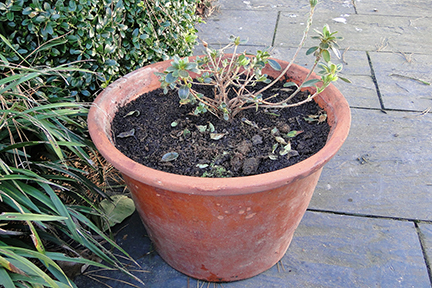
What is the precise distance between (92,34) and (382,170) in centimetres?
A: 180

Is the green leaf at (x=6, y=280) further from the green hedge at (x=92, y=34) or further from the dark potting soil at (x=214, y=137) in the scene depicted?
the green hedge at (x=92, y=34)

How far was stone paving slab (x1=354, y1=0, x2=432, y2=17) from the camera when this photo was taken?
3.83 metres

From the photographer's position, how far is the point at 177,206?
1231 mm

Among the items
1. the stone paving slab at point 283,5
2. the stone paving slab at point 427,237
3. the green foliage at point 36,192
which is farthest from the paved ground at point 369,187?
the stone paving slab at point 283,5

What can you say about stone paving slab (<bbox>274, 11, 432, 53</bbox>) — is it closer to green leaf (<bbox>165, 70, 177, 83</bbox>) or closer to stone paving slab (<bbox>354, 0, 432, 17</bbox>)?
stone paving slab (<bbox>354, 0, 432, 17</bbox>)

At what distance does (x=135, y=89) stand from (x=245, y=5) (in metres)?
2.87

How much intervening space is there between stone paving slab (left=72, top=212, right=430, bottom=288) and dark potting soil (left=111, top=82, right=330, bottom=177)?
0.57 m

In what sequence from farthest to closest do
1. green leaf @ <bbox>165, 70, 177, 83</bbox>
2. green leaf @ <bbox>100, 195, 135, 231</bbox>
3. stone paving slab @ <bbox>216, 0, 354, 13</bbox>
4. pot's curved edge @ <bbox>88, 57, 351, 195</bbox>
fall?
stone paving slab @ <bbox>216, 0, 354, 13</bbox> → green leaf @ <bbox>100, 195, 135, 231</bbox> → green leaf @ <bbox>165, 70, 177, 83</bbox> → pot's curved edge @ <bbox>88, 57, 351, 195</bbox>

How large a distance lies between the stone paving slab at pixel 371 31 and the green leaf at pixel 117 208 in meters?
2.18

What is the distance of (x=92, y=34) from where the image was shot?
1627 mm

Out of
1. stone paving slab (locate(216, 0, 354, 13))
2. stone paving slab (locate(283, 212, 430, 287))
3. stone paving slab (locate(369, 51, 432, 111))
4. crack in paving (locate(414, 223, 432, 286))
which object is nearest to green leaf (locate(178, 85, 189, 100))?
stone paving slab (locate(283, 212, 430, 287))

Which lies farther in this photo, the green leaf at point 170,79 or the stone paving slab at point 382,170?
the stone paving slab at point 382,170

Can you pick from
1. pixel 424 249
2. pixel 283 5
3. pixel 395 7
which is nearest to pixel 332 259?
pixel 424 249

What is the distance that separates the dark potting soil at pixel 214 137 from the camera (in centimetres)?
133
